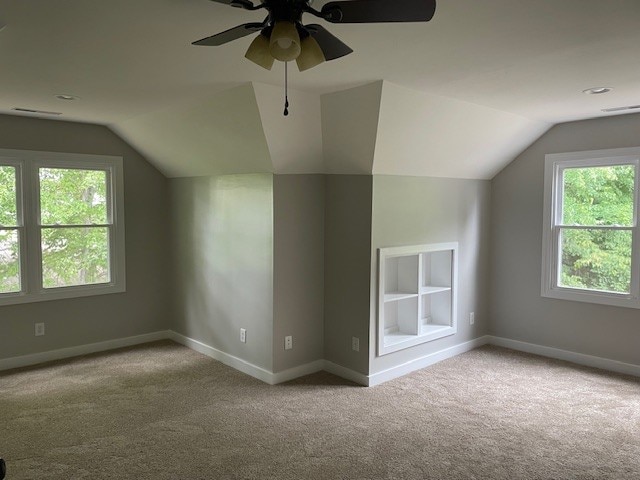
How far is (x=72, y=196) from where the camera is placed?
486cm

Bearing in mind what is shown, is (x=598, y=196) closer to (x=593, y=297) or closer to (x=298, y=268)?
(x=593, y=297)

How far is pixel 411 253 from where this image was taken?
434 centimetres

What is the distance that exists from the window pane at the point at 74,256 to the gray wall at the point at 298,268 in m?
2.18

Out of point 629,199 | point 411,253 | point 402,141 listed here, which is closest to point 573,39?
point 402,141

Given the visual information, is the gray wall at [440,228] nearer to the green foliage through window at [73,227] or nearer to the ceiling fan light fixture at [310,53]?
the ceiling fan light fixture at [310,53]

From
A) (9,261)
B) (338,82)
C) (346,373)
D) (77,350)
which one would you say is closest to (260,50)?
(338,82)

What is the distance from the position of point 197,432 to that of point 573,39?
127 inches

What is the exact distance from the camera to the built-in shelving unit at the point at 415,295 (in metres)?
4.23

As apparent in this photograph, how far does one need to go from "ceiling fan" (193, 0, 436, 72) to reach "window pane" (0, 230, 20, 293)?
12.3ft

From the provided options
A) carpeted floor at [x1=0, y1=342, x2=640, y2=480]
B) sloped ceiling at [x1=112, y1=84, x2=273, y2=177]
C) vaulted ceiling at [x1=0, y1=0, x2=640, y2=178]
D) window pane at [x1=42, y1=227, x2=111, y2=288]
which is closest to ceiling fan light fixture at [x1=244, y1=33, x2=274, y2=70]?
vaulted ceiling at [x1=0, y1=0, x2=640, y2=178]

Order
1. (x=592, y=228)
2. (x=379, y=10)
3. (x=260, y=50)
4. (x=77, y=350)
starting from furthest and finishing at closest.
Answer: (x=77, y=350), (x=592, y=228), (x=260, y=50), (x=379, y=10)

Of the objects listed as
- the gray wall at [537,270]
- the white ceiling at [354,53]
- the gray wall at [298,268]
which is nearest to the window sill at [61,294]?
the white ceiling at [354,53]

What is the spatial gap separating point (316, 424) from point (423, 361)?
1.57 meters

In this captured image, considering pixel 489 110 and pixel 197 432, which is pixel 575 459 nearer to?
pixel 197 432
